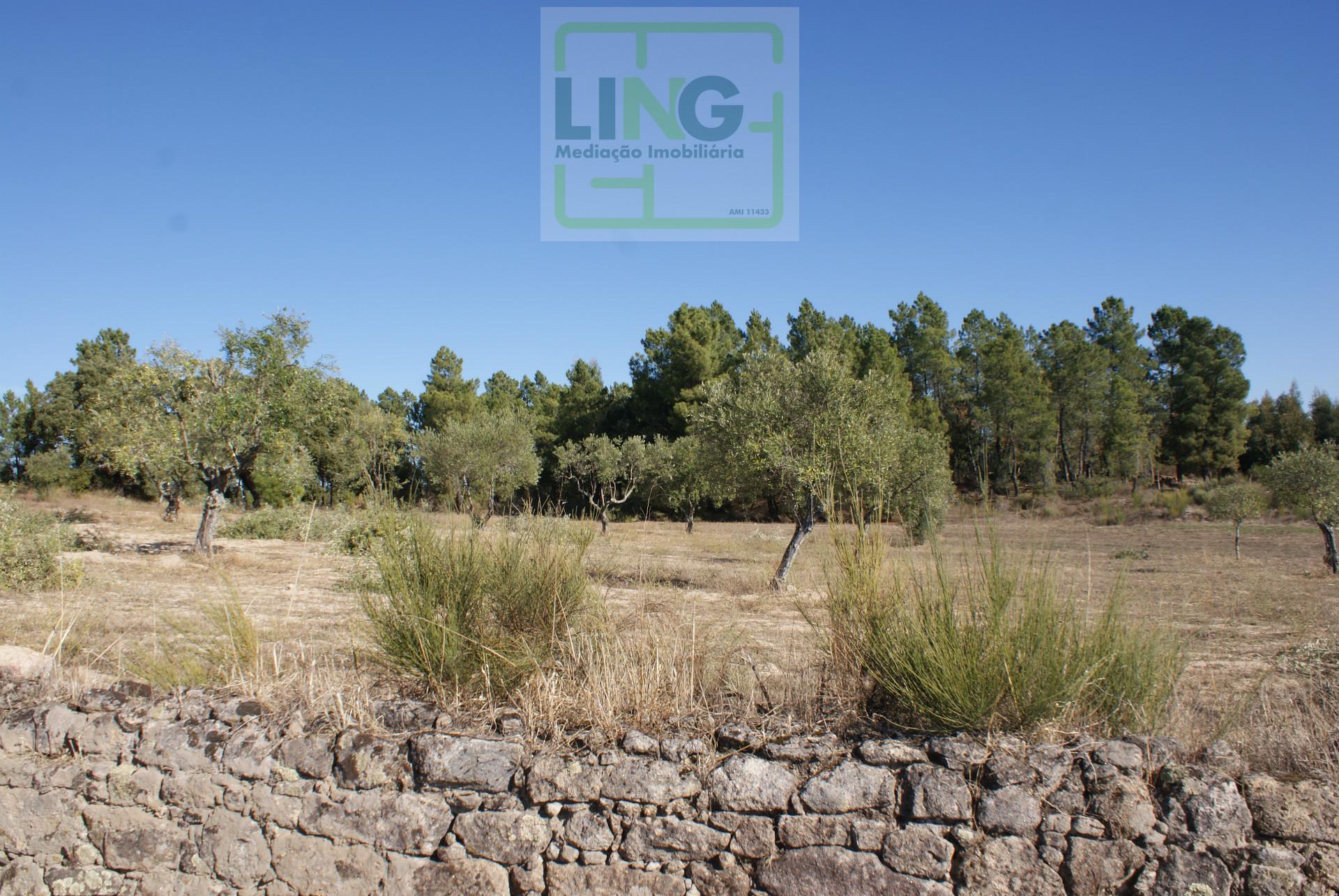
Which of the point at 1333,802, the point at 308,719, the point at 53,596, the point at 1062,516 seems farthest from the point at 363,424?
the point at 1062,516

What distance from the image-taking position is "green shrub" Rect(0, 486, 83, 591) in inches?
428

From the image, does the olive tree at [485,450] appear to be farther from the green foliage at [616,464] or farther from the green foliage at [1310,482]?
the green foliage at [1310,482]

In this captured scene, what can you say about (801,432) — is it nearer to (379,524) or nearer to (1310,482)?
(379,524)

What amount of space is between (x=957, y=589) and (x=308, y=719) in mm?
3408

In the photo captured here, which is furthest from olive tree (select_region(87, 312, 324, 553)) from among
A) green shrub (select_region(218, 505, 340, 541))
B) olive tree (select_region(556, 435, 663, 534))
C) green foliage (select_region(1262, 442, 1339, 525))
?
green foliage (select_region(1262, 442, 1339, 525))

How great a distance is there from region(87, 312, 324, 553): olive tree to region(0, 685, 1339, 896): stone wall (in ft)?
44.0

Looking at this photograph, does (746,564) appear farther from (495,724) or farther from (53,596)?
(495,724)

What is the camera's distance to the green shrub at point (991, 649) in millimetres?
3424

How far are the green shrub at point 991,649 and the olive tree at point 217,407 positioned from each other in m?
15.8

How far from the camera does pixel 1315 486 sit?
19547 millimetres

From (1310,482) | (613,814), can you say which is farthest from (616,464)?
(613,814)

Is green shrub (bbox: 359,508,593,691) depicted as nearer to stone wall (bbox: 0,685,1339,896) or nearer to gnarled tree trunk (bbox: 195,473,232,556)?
stone wall (bbox: 0,685,1339,896)

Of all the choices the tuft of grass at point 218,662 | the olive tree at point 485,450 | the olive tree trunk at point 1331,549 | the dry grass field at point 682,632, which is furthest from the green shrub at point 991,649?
the olive tree at point 485,450

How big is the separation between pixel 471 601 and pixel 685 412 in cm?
3759
